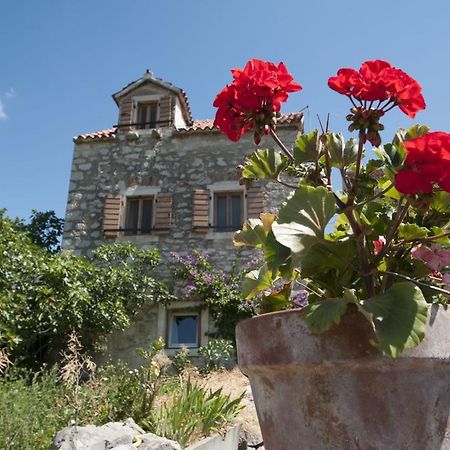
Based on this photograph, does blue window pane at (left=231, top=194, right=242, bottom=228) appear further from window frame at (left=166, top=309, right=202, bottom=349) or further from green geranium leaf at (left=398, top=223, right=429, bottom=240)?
green geranium leaf at (left=398, top=223, right=429, bottom=240)

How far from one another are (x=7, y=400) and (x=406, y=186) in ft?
12.4

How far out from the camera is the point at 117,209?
10.5 metres

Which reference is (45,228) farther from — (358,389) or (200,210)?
(358,389)

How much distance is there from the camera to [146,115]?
11883mm

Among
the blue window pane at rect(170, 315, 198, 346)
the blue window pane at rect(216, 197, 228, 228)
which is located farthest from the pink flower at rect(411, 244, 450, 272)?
the blue window pane at rect(216, 197, 228, 228)

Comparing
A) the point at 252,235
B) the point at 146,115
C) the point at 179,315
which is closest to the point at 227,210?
the point at 179,315

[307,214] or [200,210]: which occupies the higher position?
[200,210]

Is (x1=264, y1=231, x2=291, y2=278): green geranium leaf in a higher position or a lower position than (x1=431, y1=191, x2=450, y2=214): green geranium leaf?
lower

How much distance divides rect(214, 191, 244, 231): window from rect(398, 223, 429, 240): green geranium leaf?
28.0 ft

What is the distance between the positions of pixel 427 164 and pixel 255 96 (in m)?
0.66

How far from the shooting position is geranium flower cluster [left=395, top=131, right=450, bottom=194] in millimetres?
1262

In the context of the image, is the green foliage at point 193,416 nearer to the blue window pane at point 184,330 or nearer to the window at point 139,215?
the blue window pane at point 184,330

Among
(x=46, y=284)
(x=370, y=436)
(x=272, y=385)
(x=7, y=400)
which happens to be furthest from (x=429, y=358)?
(x=46, y=284)

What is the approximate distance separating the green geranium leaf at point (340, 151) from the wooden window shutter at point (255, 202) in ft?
26.7
